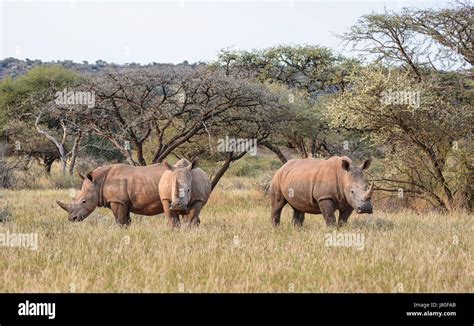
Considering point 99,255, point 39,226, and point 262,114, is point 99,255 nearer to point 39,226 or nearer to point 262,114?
point 39,226

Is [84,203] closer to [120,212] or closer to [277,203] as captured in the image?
[120,212]

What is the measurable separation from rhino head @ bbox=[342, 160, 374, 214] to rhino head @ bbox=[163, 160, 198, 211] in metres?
2.67

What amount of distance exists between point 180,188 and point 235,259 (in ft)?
9.58

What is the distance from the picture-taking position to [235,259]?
7.45 metres

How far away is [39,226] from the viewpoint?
11234mm

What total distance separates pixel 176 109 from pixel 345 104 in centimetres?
497

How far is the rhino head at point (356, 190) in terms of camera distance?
9.85m

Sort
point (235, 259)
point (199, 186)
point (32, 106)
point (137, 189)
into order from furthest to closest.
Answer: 1. point (32, 106)
2. point (137, 189)
3. point (199, 186)
4. point (235, 259)

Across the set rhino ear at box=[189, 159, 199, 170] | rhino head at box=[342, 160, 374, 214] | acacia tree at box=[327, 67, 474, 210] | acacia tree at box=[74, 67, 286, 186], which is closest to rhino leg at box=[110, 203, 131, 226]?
rhino ear at box=[189, 159, 199, 170]

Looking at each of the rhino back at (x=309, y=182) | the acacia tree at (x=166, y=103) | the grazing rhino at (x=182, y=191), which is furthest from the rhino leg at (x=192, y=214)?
the acacia tree at (x=166, y=103)

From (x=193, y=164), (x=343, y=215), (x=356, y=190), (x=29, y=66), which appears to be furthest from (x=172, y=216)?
(x=29, y=66)

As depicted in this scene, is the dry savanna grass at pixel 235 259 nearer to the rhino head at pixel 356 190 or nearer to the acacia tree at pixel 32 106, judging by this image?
the rhino head at pixel 356 190
